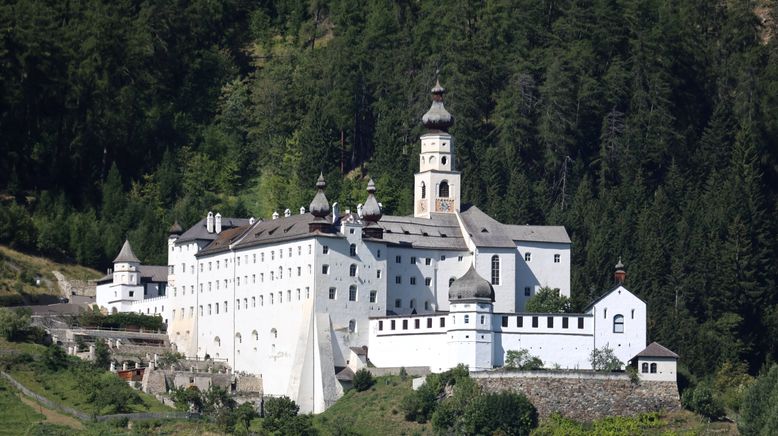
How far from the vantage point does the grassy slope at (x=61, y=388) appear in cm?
10712

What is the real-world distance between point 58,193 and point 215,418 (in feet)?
101

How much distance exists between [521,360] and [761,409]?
11.4 m

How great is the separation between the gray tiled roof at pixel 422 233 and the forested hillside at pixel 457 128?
682 centimetres

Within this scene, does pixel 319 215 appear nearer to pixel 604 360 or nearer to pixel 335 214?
pixel 335 214

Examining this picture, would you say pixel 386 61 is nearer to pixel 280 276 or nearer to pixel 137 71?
pixel 137 71

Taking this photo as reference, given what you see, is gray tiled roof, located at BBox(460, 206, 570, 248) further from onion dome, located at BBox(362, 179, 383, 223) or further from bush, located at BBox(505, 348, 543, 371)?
bush, located at BBox(505, 348, 543, 371)

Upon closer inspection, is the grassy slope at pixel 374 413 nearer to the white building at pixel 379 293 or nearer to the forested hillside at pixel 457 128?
the white building at pixel 379 293

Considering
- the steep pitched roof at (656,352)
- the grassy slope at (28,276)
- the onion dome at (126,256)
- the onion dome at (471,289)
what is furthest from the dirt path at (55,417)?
the steep pitched roof at (656,352)

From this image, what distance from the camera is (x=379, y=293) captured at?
375 feet

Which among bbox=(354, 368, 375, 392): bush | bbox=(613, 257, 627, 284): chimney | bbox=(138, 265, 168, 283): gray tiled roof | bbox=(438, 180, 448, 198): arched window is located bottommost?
bbox=(354, 368, 375, 392): bush

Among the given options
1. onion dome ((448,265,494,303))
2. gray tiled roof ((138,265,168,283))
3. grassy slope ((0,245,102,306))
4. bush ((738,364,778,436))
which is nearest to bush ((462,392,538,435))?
onion dome ((448,265,494,303))

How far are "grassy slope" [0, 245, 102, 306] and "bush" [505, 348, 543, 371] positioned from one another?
Answer: 26870 millimetres

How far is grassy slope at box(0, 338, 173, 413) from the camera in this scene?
10712 centimetres

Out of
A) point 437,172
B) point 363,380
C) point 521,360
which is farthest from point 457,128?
point 521,360
